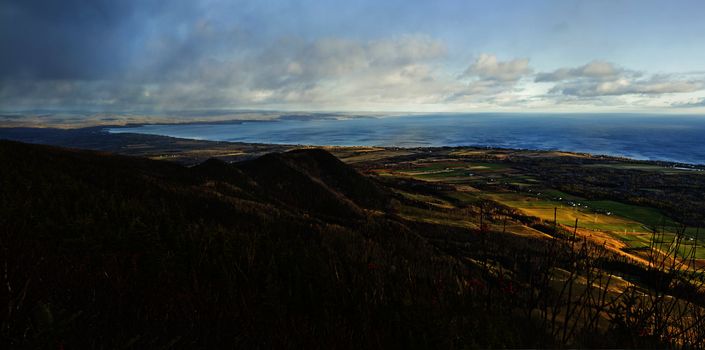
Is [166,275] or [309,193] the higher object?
[166,275]

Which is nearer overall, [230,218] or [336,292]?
[336,292]

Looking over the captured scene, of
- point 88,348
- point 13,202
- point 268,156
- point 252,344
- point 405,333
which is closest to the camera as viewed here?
point 88,348

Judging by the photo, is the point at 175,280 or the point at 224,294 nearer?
the point at 224,294

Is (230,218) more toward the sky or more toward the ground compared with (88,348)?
more toward the ground

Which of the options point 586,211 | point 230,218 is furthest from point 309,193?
point 586,211

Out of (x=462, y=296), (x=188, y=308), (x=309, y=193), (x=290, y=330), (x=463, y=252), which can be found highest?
(x=188, y=308)

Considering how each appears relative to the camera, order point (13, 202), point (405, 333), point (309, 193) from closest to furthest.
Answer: point (405, 333) → point (13, 202) → point (309, 193)

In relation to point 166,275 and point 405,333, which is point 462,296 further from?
point 166,275

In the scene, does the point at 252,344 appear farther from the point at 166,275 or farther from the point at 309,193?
the point at 309,193

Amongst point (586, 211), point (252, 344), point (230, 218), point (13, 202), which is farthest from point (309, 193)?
point (586, 211)
